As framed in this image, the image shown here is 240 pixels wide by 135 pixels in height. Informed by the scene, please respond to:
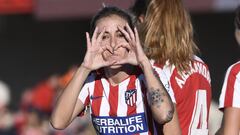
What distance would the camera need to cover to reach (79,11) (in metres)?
15.0

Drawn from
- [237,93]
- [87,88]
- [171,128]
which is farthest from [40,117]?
[237,93]

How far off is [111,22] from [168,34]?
1.41ft

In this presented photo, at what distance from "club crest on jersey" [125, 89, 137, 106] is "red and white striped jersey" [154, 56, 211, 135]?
0.85 feet

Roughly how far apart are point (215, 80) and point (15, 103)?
13.2ft

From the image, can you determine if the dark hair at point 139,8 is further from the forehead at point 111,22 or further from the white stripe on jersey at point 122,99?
the white stripe on jersey at point 122,99

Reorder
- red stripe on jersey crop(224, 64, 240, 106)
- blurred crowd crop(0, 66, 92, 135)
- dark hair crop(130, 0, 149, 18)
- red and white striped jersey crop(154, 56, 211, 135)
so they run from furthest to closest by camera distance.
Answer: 1. blurred crowd crop(0, 66, 92, 135)
2. dark hair crop(130, 0, 149, 18)
3. red and white striped jersey crop(154, 56, 211, 135)
4. red stripe on jersey crop(224, 64, 240, 106)

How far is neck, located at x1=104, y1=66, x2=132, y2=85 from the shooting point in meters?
4.92

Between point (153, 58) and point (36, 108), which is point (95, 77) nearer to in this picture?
point (153, 58)

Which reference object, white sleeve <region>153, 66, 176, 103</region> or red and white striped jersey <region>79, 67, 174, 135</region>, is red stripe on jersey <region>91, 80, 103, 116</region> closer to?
red and white striped jersey <region>79, 67, 174, 135</region>

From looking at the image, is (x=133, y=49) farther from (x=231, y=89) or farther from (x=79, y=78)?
(x=231, y=89)

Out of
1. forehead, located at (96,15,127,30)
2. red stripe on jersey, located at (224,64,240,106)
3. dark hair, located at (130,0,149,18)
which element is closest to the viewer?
red stripe on jersey, located at (224,64,240,106)

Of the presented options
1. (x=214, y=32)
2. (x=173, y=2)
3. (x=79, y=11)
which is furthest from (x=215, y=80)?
(x=173, y=2)

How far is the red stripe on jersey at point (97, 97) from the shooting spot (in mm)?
4961

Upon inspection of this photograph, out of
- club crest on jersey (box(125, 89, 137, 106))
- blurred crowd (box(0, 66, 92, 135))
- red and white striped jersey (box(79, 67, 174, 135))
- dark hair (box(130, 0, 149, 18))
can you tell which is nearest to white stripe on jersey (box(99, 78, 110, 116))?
red and white striped jersey (box(79, 67, 174, 135))
